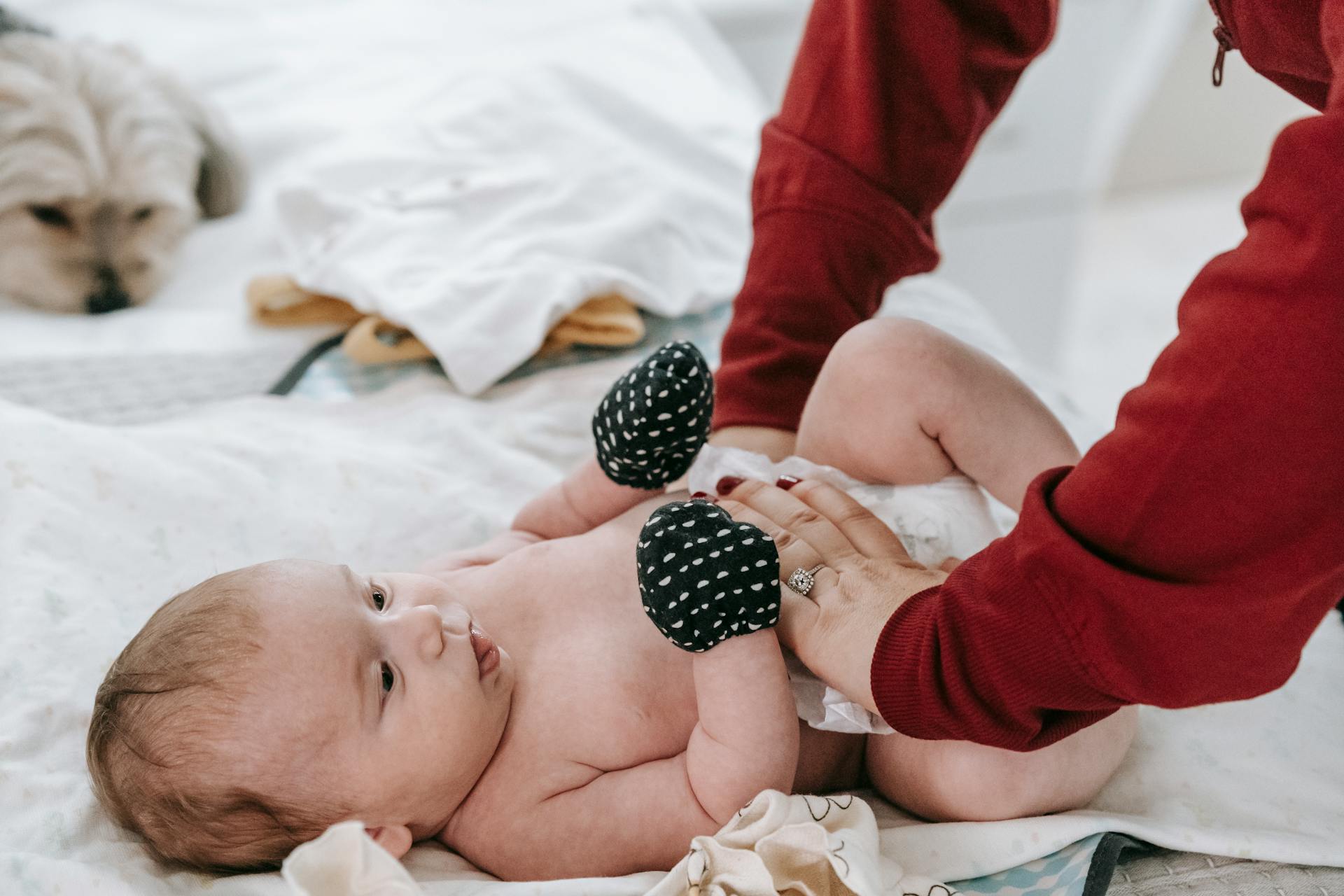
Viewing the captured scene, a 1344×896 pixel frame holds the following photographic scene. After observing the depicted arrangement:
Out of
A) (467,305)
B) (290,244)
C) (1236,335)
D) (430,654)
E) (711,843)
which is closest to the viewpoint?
(1236,335)

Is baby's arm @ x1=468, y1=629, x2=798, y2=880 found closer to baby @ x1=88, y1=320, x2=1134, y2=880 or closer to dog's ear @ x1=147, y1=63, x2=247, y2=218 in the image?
baby @ x1=88, y1=320, x2=1134, y2=880

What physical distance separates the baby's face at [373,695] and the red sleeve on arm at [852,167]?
368mm

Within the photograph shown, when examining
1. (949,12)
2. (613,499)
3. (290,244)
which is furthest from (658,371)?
(290,244)

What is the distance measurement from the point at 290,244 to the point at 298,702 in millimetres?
821

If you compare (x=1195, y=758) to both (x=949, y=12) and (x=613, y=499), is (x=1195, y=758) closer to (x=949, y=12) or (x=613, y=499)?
(x=613, y=499)

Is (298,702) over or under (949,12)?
under

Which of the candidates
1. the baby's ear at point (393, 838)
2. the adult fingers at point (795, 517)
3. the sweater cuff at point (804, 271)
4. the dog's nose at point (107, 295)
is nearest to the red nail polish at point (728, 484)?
the adult fingers at point (795, 517)

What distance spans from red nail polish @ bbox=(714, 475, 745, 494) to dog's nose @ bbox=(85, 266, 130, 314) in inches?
36.5

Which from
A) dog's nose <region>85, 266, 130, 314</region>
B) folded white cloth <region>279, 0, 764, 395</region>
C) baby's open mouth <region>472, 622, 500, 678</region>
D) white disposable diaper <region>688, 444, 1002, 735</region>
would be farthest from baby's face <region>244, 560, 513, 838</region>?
dog's nose <region>85, 266, 130, 314</region>

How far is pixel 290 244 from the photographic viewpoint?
1380mm

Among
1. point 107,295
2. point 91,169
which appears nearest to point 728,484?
point 107,295

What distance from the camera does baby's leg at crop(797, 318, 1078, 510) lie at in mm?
831

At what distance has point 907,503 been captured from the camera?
2.85 ft

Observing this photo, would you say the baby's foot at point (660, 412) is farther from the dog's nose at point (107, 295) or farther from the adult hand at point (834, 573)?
the dog's nose at point (107, 295)
